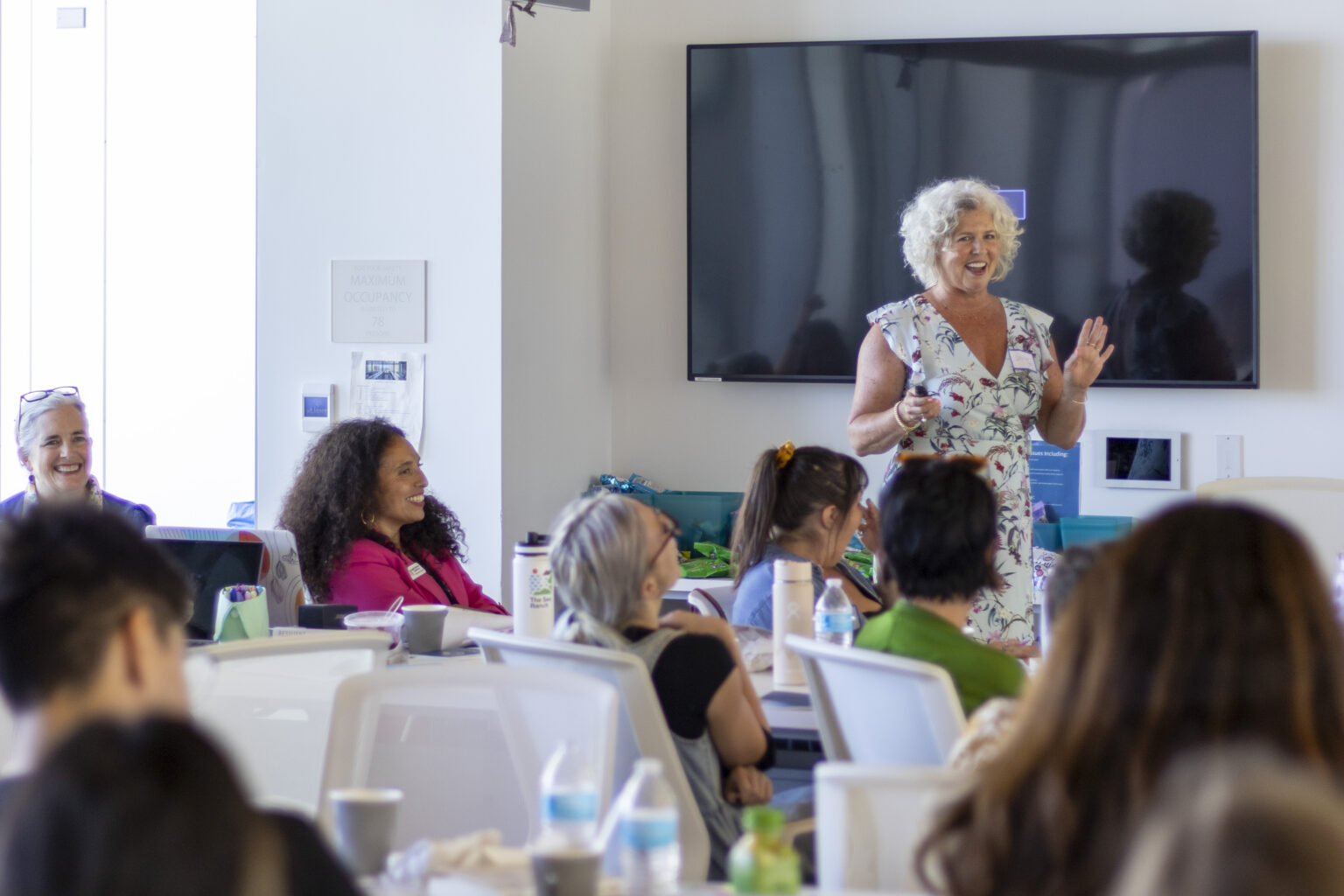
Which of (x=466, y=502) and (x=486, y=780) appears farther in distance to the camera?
(x=466, y=502)

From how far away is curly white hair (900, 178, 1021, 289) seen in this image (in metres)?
3.83

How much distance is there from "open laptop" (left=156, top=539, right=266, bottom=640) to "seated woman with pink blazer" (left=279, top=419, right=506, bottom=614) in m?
0.67

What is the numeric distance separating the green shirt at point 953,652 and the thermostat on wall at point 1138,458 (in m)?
2.97

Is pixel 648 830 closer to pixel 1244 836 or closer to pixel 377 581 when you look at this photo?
pixel 1244 836

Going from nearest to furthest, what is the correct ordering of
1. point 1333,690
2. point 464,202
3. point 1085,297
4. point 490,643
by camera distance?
point 1333,690 < point 490,643 < point 464,202 < point 1085,297

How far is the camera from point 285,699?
7.58 feet

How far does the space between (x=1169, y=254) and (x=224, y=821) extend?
4.54m

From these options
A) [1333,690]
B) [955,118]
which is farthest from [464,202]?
[1333,690]

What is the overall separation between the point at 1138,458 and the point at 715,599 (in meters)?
2.23

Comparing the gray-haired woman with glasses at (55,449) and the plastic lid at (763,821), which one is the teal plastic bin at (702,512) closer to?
the gray-haired woman with glasses at (55,449)

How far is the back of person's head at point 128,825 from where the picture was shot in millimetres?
755

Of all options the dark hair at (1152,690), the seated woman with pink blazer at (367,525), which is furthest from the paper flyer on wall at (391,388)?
the dark hair at (1152,690)

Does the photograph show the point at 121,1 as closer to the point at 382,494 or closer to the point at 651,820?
the point at 382,494

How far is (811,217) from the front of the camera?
5.13 metres
